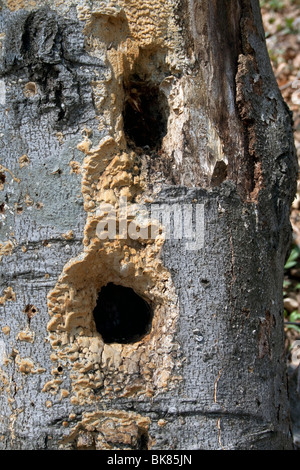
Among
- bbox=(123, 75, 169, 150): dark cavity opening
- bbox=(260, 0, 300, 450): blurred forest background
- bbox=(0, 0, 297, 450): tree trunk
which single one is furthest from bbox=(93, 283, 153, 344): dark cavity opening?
bbox=(260, 0, 300, 450): blurred forest background

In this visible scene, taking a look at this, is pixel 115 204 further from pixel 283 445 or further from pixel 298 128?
pixel 298 128

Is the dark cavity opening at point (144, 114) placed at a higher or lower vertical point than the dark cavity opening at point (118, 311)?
higher

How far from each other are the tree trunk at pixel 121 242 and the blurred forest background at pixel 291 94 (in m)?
1.00

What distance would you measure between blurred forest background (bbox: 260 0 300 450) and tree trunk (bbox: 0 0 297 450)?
997 millimetres

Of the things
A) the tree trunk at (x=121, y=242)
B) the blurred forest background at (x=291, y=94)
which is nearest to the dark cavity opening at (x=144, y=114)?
the tree trunk at (x=121, y=242)

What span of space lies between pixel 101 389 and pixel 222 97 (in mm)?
996

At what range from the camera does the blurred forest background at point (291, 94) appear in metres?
2.51

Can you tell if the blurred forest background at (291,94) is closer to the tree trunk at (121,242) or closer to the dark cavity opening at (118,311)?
the dark cavity opening at (118,311)

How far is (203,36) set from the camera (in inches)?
62.7

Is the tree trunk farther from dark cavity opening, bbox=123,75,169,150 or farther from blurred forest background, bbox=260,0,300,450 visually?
blurred forest background, bbox=260,0,300,450

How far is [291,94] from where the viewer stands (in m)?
3.59

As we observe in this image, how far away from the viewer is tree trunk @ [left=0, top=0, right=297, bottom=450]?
1.46 meters

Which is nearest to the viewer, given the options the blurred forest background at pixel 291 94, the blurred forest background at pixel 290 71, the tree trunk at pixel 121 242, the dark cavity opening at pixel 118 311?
the tree trunk at pixel 121 242

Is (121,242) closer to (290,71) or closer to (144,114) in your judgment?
(144,114)
